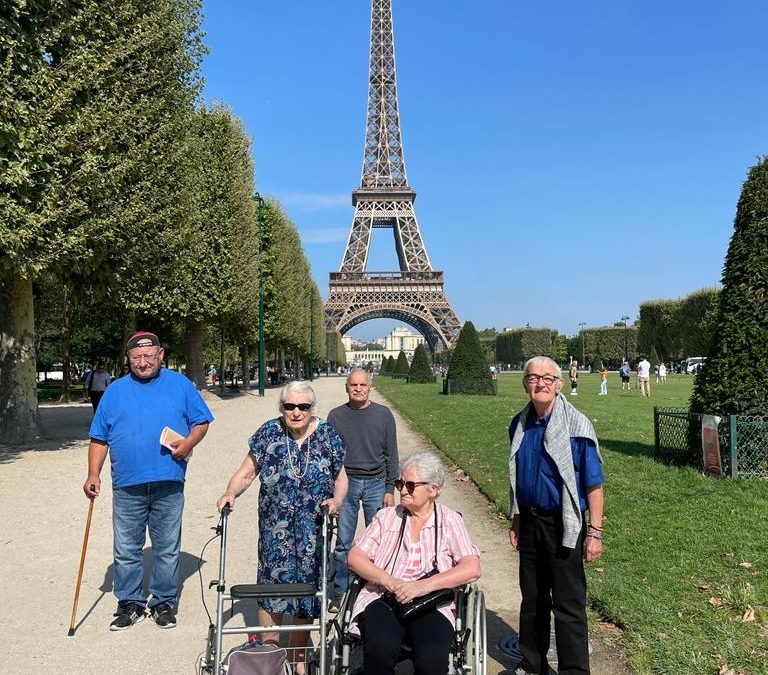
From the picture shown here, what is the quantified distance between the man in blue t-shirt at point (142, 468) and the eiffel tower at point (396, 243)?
6667 cm

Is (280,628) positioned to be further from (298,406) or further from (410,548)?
(298,406)

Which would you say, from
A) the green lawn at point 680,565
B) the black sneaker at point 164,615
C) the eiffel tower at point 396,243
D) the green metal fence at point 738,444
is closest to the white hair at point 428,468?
the green lawn at point 680,565

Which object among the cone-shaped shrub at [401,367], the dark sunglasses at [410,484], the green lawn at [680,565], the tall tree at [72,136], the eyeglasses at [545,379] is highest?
the tall tree at [72,136]

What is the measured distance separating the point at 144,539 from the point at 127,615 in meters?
0.50

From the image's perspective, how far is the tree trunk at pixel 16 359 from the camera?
14.2 meters

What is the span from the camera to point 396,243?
3295 inches

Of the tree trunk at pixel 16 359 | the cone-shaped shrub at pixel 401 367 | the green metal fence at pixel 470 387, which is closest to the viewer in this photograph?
the tree trunk at pixel 16 359

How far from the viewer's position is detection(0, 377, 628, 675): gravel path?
4.28 metres

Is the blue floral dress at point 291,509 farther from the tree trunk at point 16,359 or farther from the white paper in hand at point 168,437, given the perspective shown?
the tree trunk at point 16,359

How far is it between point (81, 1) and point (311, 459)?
489 inches

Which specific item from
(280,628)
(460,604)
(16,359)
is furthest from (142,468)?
(16,359)

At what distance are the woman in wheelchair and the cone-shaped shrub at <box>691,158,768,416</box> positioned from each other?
19.5ft

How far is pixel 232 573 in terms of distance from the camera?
→ 6016mm

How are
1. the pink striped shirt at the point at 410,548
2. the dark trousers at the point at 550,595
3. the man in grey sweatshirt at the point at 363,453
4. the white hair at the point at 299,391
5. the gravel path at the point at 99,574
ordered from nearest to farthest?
1. the pink striped shirt at the point at 410,548
2. the dark trousers at the point at 550,595
3. the white hair at the point at 299,391
4. the gravel path at the point at 99,574
5. the man in grey sweatshirt at the point at 363,453
